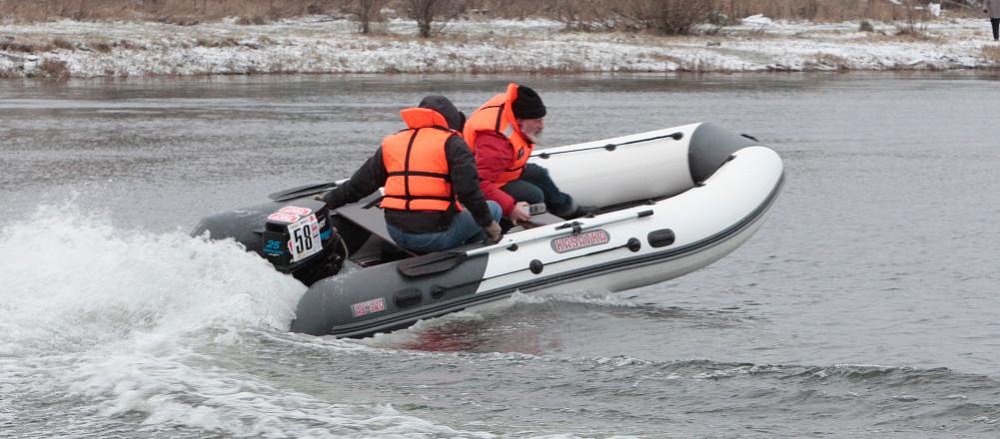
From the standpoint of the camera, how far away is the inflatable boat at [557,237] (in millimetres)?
7473

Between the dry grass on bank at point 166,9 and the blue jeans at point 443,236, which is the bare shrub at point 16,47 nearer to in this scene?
the dry grass on bank at point 166,9

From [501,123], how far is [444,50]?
22.3 meters

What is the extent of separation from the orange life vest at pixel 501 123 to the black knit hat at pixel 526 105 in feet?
0.10

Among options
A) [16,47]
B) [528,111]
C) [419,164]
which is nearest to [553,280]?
[528,111]

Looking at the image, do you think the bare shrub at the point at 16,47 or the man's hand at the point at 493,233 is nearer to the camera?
the man's hand at the point at 493,233

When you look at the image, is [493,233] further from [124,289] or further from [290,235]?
[124,289]

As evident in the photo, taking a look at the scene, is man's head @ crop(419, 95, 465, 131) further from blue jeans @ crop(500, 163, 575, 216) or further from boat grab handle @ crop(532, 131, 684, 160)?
boat grab handle @ crop(532, 131, 684, 160)

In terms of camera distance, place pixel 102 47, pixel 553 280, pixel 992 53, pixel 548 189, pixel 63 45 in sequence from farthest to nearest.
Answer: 1. pixel 992 53
2. pixel 102 47
3. pixel 63 45
4. pixel 548 189
5. pixel 553 280

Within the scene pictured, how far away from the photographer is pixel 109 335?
684 cm

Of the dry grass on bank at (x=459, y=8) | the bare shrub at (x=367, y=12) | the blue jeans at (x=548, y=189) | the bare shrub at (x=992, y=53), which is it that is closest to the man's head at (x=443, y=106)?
the blue jeans at (x=548, y=189)

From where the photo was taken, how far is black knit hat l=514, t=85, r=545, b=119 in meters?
8.28

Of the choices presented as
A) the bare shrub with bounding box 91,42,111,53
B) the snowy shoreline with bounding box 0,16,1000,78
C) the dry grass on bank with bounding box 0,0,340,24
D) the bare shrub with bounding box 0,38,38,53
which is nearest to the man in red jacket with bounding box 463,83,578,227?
the snowy shoreline with bounding box 0,16,1000,78

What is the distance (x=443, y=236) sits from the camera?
7.80 meters

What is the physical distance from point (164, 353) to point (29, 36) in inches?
972
